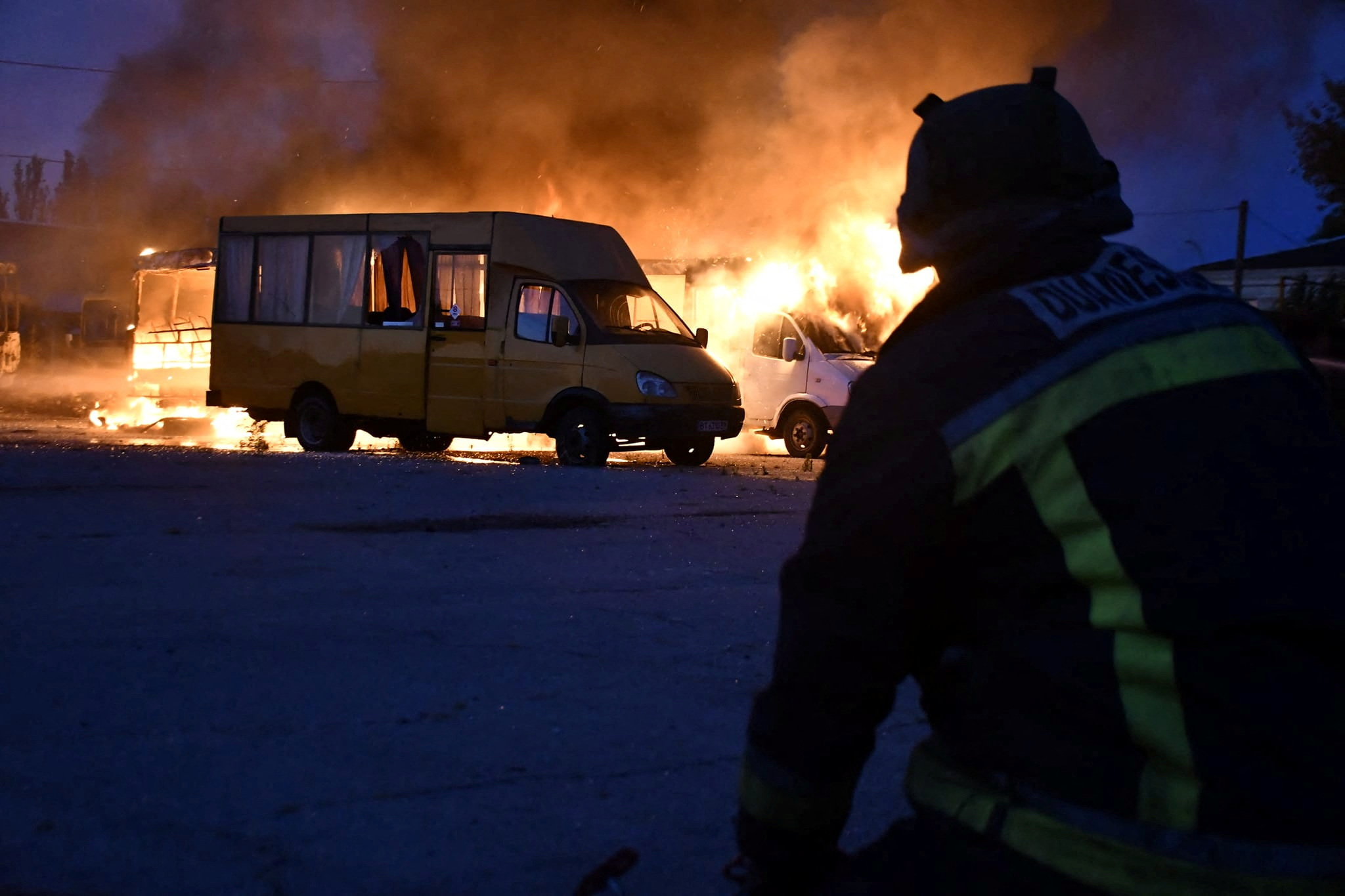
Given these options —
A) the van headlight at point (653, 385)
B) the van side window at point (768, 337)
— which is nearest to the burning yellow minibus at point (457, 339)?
the van headlight at point (653, 385)

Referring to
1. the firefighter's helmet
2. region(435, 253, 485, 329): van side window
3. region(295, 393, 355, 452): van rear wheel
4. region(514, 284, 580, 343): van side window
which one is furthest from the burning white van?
the firefighter's helmet

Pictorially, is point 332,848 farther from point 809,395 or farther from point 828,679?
point 809,395

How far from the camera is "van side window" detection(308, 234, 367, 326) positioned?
15.5 m

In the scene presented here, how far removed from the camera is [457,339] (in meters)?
14.6

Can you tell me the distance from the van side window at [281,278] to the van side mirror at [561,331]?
12.5ft

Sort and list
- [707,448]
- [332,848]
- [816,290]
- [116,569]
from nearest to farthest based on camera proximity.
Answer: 1. [332,848]
2. [116,569]
3. [707,448]
4. [816,290]

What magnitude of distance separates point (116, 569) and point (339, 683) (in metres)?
2.61

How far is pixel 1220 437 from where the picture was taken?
145 cm

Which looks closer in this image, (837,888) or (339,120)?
(837,888)

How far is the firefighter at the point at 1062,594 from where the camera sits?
139 cm

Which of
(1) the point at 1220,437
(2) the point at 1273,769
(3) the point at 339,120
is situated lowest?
(2) the point at 1273,769

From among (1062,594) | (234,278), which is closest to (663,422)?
(234,278)

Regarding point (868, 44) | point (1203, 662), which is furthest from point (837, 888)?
point (868, 44)

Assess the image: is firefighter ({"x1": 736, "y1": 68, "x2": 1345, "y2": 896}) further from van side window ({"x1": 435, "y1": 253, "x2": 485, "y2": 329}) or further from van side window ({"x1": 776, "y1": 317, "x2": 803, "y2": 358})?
van side window ({"x1": 776, "y1": 317, "x2": 803, "y2": 358})
